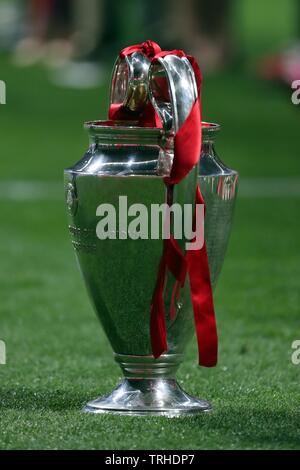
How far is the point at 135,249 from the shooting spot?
15.9 feet

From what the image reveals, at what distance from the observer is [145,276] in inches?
192

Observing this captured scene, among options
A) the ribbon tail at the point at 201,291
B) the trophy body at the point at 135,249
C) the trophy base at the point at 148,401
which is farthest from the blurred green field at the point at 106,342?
the ribbon tail at the point at 201,291

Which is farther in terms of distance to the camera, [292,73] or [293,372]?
[292,73]

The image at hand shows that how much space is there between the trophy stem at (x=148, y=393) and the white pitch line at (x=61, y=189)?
26.1 ft

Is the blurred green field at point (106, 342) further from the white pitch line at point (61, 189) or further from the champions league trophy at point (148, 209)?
the champions league trophy at point (148, 209)

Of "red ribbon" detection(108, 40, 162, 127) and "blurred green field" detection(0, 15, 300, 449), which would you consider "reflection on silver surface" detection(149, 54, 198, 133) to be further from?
"blurred green field" detection(0, 15, 300, 449)

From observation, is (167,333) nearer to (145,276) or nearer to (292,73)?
(145,276)

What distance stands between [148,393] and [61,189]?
29.0ft

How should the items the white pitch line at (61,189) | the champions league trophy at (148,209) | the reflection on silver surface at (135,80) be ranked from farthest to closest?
1. the white pitch line at (61,189)
2. the reflection on silver surface at (135,80)
3. the champions league trophy at (148,209)

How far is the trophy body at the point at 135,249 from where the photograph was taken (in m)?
4.79

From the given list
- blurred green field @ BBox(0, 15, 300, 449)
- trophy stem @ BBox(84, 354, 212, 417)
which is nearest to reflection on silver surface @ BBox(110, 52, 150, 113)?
trophy stem @ BBox(84, 354, 212, 417)

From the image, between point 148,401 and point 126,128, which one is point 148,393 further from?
point 126,128
